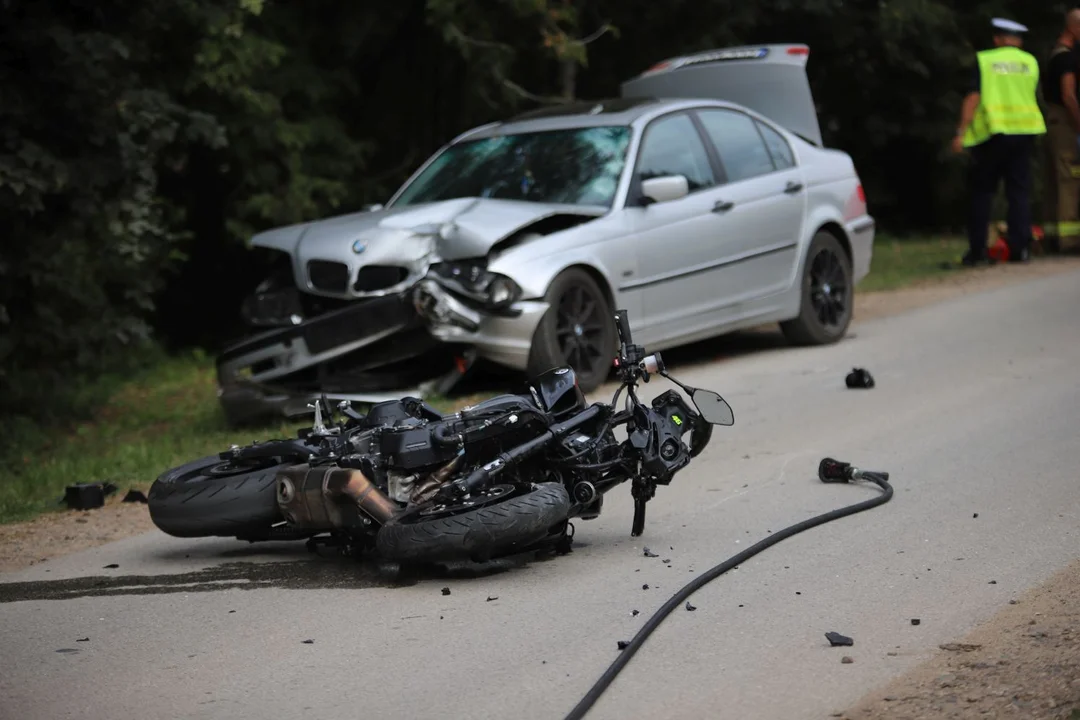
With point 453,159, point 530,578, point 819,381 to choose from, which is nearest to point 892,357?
point 819,381

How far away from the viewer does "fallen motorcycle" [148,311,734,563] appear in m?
6.09

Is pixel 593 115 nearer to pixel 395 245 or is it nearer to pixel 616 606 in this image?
pixel 395 245

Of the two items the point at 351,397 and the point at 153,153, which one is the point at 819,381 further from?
the point at 153,153

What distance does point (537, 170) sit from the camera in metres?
11.0

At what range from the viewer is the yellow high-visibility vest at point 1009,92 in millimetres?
16406

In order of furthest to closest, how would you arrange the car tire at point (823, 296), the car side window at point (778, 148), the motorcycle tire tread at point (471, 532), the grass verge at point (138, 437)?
the car tire at point (823, 296) < the car side window at point (778, 148) < the grass verge at point (138, 437) < the motorcycle tire tread at point (471, 532)

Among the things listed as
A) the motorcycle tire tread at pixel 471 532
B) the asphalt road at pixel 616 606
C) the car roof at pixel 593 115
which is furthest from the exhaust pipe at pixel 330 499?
the car roof at pixel 593 115

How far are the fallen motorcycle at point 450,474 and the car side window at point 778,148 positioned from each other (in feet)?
18.6

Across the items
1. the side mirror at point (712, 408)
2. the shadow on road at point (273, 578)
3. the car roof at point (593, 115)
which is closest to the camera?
the shadow on road at point (273, 578)

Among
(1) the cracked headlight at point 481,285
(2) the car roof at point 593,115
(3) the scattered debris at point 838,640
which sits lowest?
(3) the scattered debris at point 838,640

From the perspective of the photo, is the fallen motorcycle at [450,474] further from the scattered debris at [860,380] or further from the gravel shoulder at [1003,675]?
the scattered debris at [860,380]

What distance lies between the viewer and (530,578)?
20.6 ft

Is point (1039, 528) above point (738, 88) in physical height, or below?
below

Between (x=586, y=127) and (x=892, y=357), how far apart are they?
274cm
